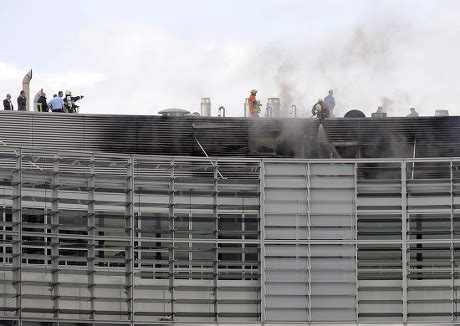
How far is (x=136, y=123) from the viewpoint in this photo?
5369 cm

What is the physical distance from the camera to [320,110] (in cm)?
5362

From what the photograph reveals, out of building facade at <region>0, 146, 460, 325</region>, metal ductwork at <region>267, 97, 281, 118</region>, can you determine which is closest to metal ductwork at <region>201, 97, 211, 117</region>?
metal ductwork at <region>267, 97, 281, 118</region>

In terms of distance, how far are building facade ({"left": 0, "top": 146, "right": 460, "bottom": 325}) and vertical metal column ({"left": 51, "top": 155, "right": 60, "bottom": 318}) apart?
0.29 ft

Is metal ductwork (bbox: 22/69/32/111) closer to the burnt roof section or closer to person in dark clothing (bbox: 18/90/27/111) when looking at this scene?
person in dark clothing (bbox: 18/90/27/111)

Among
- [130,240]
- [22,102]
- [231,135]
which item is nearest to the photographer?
[130,240]

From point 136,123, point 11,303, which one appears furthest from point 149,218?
point 136,123

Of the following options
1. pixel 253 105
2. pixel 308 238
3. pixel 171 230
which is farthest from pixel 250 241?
pixel 253 105

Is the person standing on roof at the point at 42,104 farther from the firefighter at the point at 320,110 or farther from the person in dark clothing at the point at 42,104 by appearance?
the firefighter at the point at 320,110

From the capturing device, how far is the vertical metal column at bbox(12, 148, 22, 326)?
1678 inches

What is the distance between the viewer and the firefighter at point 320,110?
53.5 m

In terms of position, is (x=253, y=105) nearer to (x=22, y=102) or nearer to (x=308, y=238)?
(x=22, y=102)

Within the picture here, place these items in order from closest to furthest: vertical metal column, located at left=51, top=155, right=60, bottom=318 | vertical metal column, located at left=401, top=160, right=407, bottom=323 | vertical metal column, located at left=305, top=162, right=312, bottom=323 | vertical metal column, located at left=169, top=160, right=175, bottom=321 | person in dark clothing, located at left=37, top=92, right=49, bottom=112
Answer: vertical metal column, located at left=51, top=155, right=60, bottom=318, vertical metal column, located at left=169, top=160, right=175, bottom=321, vertical metal column, located at left=305, top=162, right=312, bottom=323, vertical metal column, located at left=401, top=160, right=407, bottom=323, person in dark clothing, located at left=37, top=92, right=49, bottom=112

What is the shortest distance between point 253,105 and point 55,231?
1471 centimetres

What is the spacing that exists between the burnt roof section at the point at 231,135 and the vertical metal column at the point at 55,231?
947 centimetres
